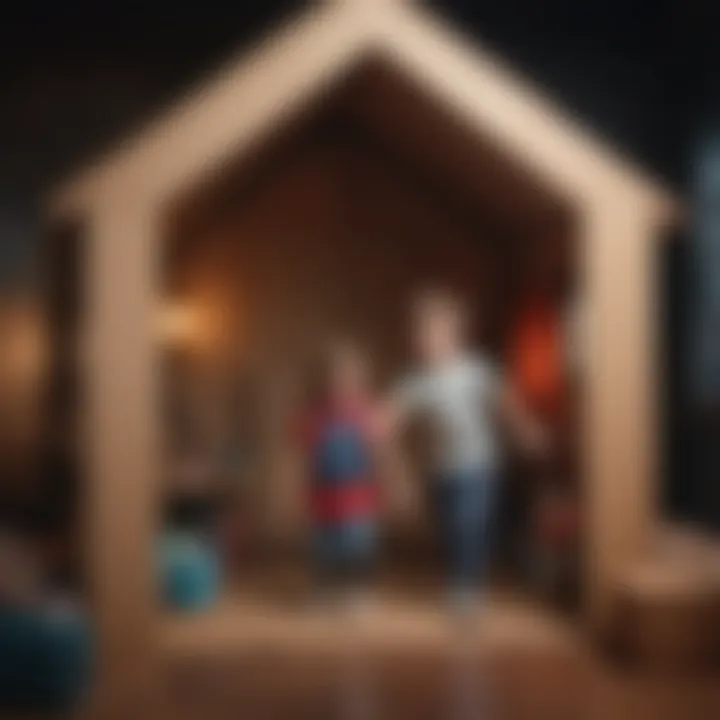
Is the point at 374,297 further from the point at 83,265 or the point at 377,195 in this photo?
the point at 83,265

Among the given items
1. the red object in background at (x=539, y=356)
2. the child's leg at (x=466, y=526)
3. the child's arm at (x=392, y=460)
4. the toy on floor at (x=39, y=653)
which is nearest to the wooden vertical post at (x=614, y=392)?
the red object in background at (x=539, y=356)

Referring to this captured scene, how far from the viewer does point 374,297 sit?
211cm

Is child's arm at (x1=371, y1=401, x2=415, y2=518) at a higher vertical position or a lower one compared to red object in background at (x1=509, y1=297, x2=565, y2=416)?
lower

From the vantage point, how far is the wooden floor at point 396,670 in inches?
70.4

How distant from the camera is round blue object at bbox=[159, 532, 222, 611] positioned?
2.12 meters

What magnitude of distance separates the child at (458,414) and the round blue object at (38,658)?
582 mm

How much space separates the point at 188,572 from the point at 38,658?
43 centimetres

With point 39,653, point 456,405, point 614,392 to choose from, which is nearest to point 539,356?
point 614,392

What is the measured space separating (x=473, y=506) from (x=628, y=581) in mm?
286

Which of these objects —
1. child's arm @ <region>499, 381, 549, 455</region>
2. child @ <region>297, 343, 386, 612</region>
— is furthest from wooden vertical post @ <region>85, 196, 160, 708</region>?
child's arm @ <region>499, 381, 549, 455</region>

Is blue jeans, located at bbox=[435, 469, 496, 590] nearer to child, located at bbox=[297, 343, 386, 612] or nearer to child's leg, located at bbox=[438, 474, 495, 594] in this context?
child's leg, located at bbox=[438, 474, 495, 594]

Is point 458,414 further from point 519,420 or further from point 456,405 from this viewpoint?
point 519,420

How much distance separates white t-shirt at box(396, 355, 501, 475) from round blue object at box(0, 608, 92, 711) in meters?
0.59

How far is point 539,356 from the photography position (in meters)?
2.15
